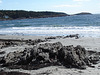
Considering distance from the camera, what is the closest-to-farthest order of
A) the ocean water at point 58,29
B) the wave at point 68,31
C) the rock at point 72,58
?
the rock at point 72,58, the wave at point 68,31, the ocean water at point 58,29

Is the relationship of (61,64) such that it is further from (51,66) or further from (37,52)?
(37,52)

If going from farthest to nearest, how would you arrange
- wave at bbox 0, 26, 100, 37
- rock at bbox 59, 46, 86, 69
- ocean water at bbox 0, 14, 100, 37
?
ocean water at bbox 0, 14, 100, 37
wave at bbox 0, 26, 100, 37
rock at bbox 59, 46, 86, 69

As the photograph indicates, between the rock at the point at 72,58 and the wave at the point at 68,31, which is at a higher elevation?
the rock at the point at 72,58

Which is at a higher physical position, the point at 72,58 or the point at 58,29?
the point at 72,58

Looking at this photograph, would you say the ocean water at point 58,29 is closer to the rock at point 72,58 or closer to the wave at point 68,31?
the wave at point 68,31

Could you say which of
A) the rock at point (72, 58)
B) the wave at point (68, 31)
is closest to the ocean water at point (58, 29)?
the wave at point (68, 31)

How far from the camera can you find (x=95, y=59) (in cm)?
1041

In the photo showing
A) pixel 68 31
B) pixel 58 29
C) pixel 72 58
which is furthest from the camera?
pixel 58 29

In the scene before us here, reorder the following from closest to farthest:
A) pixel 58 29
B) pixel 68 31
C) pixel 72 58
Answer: pixel 72 58
pixel 68 31
pixel 58 29

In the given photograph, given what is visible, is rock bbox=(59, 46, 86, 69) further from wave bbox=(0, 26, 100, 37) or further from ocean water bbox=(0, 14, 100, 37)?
wave bbox=(0, 26, 100, 37)

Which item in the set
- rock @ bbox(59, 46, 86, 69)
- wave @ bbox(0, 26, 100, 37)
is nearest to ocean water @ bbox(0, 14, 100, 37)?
wave @ bbox(0, 26, 100, 37)

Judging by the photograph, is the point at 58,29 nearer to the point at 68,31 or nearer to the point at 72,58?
the point at 68,31

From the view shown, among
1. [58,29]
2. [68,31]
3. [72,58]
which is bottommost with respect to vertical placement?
[58,29]

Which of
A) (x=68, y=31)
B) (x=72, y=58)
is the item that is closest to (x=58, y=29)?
(x=68, y=31)
